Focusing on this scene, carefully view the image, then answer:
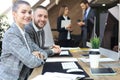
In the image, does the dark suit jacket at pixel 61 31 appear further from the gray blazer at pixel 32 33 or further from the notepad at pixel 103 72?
the notepad at pixel 103 72

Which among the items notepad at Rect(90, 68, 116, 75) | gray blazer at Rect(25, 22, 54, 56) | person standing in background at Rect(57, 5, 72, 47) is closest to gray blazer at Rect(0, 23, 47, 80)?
notepad at Rect(90, 68, 116, 75)

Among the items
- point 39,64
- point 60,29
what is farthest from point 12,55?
point 60,29

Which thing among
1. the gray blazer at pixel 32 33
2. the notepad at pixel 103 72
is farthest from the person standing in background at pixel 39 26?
the notepad at pixel 103 72

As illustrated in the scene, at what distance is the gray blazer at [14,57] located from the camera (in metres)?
1.83

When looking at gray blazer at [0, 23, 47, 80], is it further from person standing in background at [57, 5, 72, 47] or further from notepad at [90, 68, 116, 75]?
person standing in background at [57, 5, 72, 47]

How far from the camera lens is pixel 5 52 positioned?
1912mm

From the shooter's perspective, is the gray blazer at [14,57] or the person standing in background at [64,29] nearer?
the gray blazer at [14,57]

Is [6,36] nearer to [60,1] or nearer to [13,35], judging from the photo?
[13,35]

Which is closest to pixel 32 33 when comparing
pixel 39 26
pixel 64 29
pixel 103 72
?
pixel 39 26

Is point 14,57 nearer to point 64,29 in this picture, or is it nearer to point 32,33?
point 32,33

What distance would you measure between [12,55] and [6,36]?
0.47ft

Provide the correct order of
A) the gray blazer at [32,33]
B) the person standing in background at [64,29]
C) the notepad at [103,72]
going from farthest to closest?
the person standing in background at [64,29] → the gray blazer at [32,33] → the notepad at [103,72]

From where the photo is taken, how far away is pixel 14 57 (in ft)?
6.25

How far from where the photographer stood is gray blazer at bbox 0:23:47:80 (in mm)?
1830
